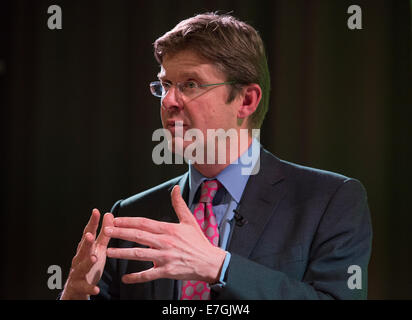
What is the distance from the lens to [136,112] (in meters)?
2.54

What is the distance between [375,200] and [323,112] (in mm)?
473

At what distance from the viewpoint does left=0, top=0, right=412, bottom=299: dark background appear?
221 centimetres

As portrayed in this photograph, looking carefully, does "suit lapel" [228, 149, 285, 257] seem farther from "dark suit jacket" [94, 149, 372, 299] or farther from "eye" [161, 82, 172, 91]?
"eye" [161, 82, 172, 91]

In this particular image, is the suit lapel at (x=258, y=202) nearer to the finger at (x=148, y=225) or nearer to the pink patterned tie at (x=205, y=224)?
the pink patterned tie at (x=205, y=224)

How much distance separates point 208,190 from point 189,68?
0.43 metres

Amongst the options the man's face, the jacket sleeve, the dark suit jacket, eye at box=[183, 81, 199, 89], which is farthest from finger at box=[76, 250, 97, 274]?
eye at box=[183, 81, 199, 89]

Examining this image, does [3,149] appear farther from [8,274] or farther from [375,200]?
[375,200]

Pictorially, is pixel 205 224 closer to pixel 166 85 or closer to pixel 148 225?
pixel 148 225

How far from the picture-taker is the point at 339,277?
145 cm

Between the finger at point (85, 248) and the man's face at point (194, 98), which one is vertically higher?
the man's face at point (194, 98)

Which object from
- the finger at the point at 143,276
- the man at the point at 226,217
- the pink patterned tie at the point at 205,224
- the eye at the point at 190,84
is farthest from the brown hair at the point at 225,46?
the finger at the point at 143,276

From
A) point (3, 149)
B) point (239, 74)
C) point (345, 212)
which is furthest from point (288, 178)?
point (3, 149)

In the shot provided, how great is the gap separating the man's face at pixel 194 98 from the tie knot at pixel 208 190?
17 centimetres

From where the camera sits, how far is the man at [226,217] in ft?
4.42
